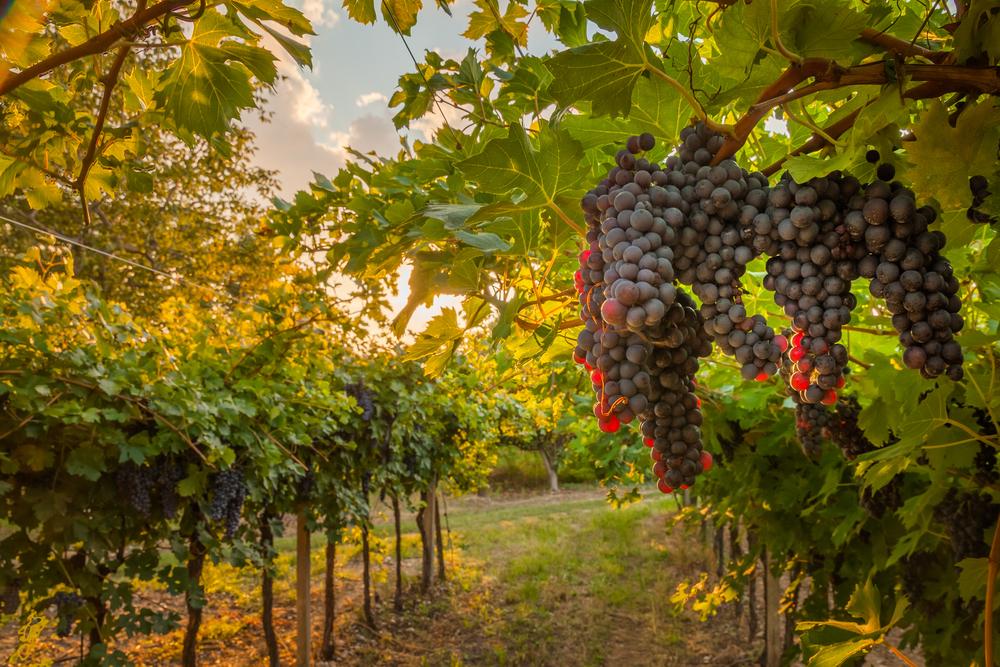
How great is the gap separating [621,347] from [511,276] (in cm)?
68

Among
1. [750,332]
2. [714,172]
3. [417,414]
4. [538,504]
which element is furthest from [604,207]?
[538,504]

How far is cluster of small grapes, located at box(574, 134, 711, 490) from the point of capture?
731 mm

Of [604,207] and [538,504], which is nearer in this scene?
[604,207]

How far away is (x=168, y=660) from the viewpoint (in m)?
6.30

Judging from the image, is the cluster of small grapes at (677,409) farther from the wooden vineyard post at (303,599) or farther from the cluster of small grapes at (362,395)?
the wooden vineyard post at (303,599)

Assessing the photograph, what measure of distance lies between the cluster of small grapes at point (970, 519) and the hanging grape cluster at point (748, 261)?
6.64 ft

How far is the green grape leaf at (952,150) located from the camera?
771 mm

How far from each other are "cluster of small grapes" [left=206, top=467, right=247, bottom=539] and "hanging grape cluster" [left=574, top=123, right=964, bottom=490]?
3894mm

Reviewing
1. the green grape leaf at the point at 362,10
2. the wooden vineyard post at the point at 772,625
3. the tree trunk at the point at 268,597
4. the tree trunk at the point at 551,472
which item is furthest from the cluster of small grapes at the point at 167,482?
the tree trunk at the point at 551,472

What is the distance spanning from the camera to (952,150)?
2.57 ft

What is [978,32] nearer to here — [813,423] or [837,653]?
[837,653]

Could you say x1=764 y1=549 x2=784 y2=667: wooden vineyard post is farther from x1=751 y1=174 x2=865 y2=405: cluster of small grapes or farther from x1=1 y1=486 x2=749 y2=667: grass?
x1=751 y1=174 x2=865 y2=405: cluster of small grapes

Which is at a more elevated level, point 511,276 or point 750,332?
point 511,276

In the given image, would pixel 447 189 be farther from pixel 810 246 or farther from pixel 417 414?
pixel 417 414
